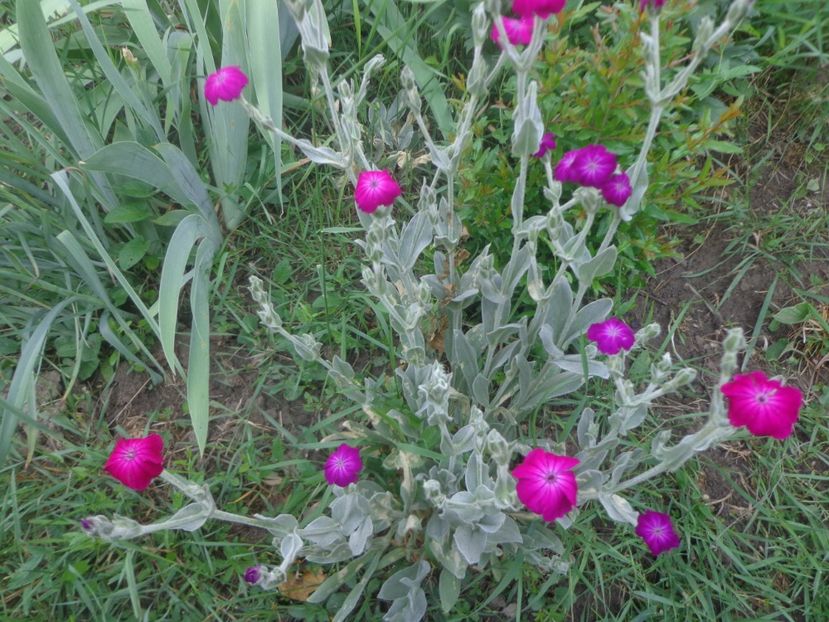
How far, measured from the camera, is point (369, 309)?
211 cm

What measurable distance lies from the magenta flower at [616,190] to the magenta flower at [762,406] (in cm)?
41

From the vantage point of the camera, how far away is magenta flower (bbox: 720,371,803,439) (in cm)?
102

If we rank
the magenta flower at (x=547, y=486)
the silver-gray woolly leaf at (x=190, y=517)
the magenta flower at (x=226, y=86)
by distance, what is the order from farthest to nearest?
the magenta flower at (x=226, y=86)
the silver-gray woolly leaf at (x=190, y=517)
the magenta flower at (x=547, y=486)

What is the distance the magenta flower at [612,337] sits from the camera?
139 centimetres

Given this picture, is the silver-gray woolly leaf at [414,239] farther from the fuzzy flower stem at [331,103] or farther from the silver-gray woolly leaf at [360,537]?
the silver-gray woolly leaf at [360,537]

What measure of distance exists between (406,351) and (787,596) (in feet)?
4.02

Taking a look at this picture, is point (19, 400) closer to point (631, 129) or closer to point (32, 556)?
point (32, 556)

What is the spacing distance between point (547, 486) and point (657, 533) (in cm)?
55

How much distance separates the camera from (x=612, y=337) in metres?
1.40

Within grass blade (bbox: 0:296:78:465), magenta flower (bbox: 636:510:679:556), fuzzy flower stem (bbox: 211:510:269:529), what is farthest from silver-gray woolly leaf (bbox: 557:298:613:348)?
grass blade (bbox: 0:296:78:465)

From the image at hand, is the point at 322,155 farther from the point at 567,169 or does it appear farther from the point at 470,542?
the point at 470,542

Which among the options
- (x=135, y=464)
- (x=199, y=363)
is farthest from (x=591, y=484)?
(x=199, y=363)

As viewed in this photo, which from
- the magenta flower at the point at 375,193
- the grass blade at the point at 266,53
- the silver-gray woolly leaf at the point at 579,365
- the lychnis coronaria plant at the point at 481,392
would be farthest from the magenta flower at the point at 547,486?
the grass blade at the point at 266,53

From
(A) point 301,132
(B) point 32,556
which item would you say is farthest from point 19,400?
(A) point 301,132
